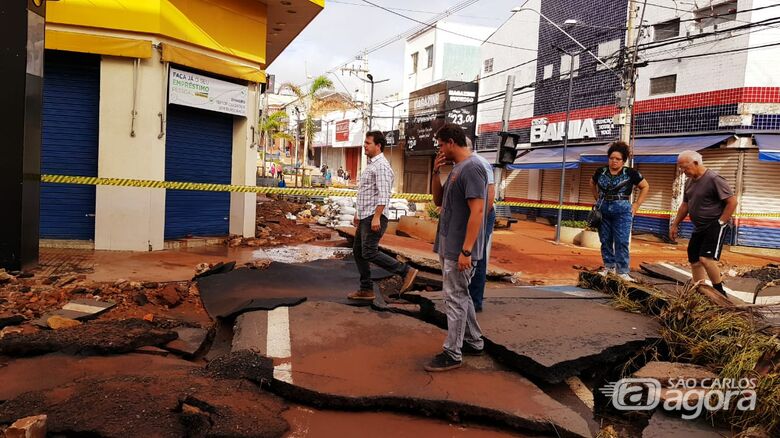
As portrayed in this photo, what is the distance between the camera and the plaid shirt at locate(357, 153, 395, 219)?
18.6 feet

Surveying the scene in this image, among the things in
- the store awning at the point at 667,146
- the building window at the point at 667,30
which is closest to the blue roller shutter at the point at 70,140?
the store awning at the point at 667,146

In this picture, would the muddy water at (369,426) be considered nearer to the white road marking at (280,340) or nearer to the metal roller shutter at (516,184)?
the white road marking at (280,340)

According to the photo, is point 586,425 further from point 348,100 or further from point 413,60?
point 348,100

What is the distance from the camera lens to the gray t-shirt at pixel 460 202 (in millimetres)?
3816

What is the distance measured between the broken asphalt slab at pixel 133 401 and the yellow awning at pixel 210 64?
22.7ft

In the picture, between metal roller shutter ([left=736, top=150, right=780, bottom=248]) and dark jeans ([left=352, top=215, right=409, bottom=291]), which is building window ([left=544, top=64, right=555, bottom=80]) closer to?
metal roller shutter ([left=736, top=150, right=780, bottom=248])

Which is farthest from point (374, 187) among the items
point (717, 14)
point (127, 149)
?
point (717, 14)

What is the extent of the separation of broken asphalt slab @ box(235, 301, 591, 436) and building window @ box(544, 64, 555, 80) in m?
19.6

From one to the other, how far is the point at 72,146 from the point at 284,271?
16.5 feet

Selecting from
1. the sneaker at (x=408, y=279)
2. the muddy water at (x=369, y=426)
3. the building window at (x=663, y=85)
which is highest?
the building window at (x=663, y=85)

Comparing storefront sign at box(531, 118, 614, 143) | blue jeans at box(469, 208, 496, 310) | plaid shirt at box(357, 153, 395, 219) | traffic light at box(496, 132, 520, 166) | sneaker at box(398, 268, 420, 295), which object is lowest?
sneaker at box(398, 268, 420, 295)

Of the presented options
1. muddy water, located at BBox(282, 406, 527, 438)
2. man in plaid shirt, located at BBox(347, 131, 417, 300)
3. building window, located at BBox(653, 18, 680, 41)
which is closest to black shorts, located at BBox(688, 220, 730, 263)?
man in plaid shirt, located at BBox(347, 131, 417, 300)

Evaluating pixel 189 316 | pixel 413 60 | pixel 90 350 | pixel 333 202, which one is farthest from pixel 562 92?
pixel 90 350

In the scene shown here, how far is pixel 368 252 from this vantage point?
575 cm
